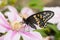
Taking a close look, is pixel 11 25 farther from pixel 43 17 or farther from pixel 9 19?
pixel 43 17

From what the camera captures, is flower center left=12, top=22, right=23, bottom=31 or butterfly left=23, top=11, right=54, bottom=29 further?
flower center left=12, top=22, right=23, bottom=31


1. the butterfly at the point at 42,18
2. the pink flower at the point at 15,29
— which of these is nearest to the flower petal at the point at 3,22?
the pink flower at the point at 15,29

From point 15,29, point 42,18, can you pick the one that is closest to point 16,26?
point 15,29

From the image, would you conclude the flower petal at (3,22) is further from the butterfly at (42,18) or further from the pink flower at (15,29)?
the butterfly at (42,18)

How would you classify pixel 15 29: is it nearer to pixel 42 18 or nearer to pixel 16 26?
pixel 16 26

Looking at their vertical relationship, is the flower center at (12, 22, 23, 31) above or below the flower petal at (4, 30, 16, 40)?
above

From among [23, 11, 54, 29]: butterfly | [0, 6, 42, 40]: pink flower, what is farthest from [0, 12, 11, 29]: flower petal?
[23, 11, 54, 29]: butterfly

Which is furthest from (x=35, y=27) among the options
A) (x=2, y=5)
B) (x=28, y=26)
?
(x=2, y=5)

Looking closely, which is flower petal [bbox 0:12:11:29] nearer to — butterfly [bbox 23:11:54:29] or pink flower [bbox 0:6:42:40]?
pink flower [bbox 0:6:42:40]
